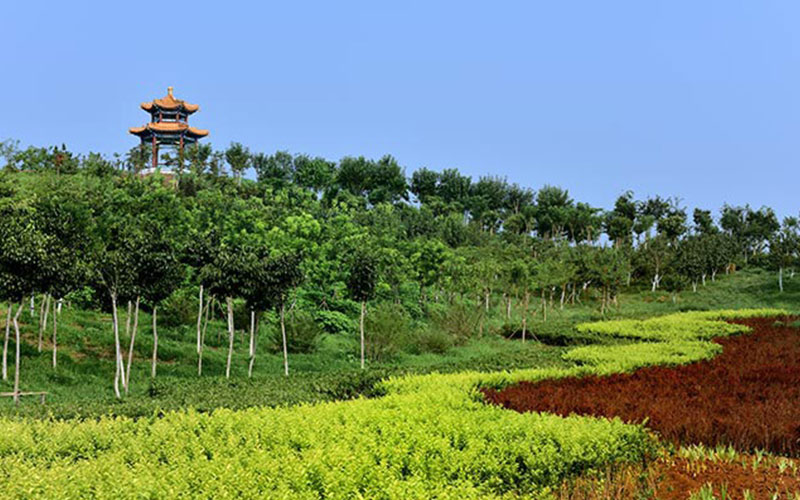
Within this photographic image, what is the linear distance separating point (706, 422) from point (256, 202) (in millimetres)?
33460

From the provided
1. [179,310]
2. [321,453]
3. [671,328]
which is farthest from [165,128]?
[321,453]

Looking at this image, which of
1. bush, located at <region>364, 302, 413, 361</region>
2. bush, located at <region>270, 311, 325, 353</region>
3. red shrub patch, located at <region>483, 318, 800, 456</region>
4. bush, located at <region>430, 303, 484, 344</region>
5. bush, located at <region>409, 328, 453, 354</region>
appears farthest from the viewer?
bush, located at <region>430, 303, 484, 344</region>

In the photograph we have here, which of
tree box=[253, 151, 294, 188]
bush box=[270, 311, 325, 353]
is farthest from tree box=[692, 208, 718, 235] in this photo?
bush box=[270, 311, 325, 353]

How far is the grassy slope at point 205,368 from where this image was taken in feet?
29.8

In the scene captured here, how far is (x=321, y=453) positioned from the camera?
4.76 metres

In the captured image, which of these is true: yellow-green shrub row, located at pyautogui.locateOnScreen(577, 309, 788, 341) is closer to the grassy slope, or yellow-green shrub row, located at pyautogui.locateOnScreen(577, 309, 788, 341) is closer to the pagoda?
the grassy slope

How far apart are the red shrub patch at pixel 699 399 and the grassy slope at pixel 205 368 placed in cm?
239

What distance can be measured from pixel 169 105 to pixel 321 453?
6073 centimetres

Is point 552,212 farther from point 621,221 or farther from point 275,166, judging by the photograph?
point 275,166

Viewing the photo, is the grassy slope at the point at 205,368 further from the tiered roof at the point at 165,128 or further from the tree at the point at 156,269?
the tiered roof at the point at 165,128

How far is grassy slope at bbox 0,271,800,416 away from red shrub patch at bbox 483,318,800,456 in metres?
2.39

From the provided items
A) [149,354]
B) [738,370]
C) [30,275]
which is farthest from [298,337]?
[738,370]

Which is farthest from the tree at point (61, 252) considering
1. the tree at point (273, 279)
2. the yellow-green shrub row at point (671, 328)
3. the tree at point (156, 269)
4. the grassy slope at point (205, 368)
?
the yellow-green shrub row at point (671, 328)

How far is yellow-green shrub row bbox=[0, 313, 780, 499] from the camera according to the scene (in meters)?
4.26
